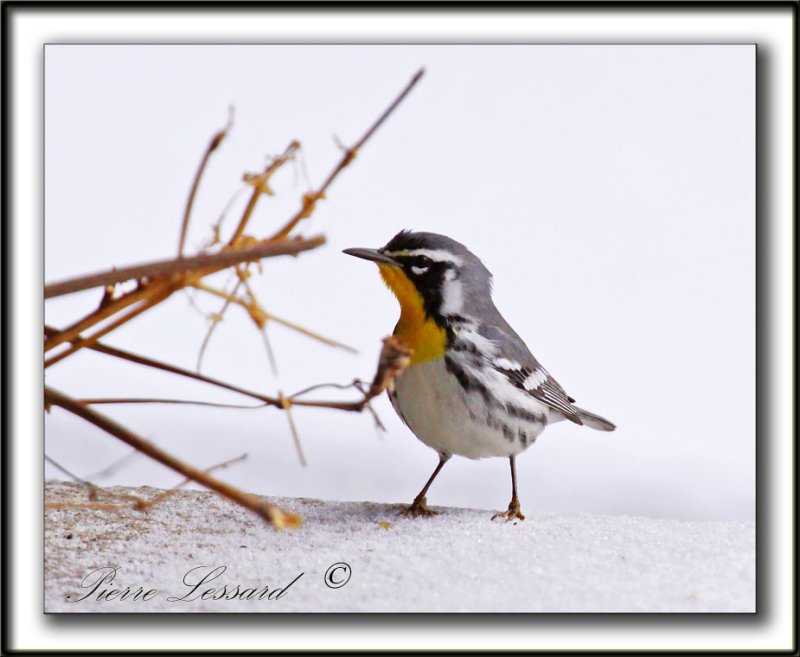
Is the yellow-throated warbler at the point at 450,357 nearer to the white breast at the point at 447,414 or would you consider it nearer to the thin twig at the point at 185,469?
the white breast at the point at 447,414

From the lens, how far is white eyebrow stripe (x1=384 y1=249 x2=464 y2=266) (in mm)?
1589

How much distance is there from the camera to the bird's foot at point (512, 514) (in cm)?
169

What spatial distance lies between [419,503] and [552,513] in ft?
0.76

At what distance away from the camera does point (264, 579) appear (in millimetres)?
1325

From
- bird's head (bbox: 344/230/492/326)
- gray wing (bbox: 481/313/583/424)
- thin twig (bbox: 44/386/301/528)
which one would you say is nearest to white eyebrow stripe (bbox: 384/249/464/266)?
bird's head (bbox: 344/230/492/326)

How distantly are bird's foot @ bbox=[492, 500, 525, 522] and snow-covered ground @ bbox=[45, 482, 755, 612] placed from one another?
25 mm

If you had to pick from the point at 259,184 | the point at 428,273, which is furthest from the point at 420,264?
the point at 259,184

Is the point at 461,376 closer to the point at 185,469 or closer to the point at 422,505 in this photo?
the point at 422,505

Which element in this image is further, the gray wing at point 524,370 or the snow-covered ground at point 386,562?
Result: the gray wing at point 524,370

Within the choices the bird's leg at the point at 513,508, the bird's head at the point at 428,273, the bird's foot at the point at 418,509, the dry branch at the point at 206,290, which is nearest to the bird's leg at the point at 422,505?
the bird's foot at the point at 418,509

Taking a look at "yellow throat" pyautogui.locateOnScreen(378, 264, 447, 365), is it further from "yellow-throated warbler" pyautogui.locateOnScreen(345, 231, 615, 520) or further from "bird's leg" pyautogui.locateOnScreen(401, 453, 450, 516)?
"bird's leg" pyautogui.locateOnScreen(401, 453, 450, 516)
